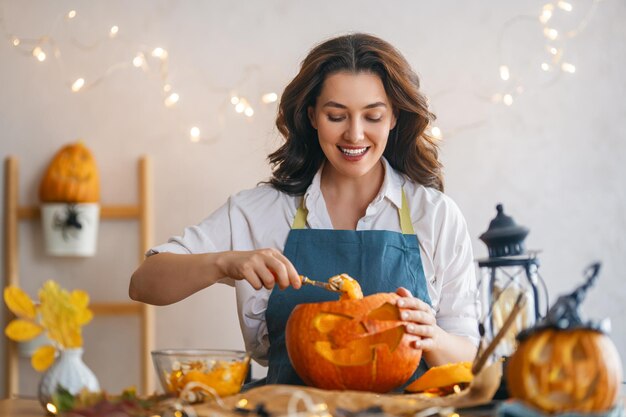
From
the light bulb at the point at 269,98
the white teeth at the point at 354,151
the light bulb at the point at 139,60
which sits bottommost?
the white teeth at the point at 354,151

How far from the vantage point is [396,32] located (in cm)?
253

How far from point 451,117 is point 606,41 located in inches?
20.6

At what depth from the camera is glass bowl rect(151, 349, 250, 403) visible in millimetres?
1044

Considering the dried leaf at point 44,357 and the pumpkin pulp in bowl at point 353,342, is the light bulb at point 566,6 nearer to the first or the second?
the pumpkin pulp in bowl at point 353,342

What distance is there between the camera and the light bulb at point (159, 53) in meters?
2.57

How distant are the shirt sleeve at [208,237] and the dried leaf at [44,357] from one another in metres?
0.60

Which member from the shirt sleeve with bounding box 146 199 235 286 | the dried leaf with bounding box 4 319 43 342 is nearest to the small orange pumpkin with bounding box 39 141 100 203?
the shirt sleeve with bounding box 146 199 235 286

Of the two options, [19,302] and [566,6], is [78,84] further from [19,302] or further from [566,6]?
[19,302]

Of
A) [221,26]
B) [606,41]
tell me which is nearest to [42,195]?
[221,26]

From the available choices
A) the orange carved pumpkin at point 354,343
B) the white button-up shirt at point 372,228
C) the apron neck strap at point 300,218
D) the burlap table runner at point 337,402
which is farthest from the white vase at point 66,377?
the apron neck strap at point 300,218

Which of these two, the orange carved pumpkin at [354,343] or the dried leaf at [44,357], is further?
the orange carved pumpkin at [354,343]

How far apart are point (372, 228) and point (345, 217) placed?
6 cm

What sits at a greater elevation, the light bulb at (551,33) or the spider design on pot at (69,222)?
the light bulb at (551,33)

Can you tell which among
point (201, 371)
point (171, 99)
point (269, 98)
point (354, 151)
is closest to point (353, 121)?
point (354, 151)
